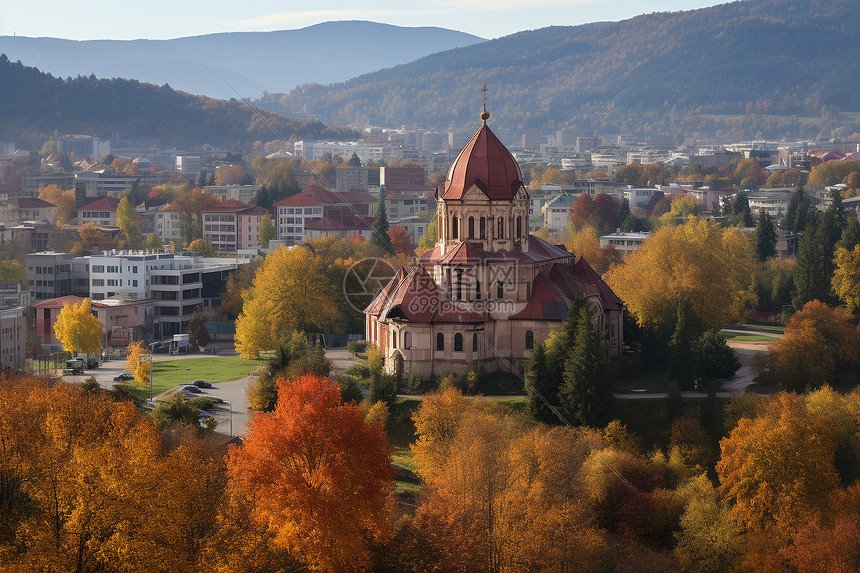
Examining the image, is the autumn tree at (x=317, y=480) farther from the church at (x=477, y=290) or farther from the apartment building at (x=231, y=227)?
the apartment building at (x=231, y=227)

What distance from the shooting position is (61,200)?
177875 millimetres

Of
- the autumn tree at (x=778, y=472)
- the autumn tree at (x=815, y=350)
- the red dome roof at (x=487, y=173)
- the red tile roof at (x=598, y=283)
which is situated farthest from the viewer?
the red tile roof at (x=598, y=283)

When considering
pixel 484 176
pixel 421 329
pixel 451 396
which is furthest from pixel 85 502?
pixel 484 176

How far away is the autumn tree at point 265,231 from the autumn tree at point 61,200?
29.8 meters

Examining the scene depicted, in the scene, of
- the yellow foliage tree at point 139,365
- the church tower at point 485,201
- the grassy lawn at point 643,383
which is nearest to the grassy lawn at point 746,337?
the grassy lawn at point 643,383

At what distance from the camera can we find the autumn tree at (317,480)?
152 feet

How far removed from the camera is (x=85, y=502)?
139 ft

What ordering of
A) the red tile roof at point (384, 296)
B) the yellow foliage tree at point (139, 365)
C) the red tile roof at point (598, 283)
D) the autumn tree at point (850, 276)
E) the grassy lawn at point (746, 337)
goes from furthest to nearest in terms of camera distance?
the grassy lawn at point (746, 337), the autumn tree at point (850, 276), the yellow foliage tree at point (139, 365), the red tile roof at point (598, 283), the red tile roof at point (384, 296)

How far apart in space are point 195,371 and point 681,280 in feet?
91.2

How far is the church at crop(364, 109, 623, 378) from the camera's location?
67.2 m

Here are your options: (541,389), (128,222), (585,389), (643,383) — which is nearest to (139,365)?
(541,389)

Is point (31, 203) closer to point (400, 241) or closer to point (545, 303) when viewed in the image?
point (400, 241)

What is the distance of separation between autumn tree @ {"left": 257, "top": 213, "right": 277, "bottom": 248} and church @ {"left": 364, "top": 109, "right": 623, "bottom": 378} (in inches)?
2829

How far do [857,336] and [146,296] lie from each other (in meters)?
54.2
